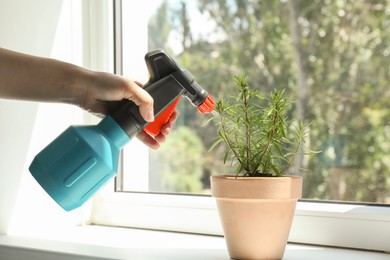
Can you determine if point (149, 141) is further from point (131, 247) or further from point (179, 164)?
point (179, 164)

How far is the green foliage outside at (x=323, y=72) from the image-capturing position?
1134mm

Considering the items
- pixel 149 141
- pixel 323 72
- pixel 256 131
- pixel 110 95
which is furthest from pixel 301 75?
pixel 110 95

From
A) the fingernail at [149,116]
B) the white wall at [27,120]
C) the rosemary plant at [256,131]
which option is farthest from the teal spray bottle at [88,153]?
the white wall at [27,120]

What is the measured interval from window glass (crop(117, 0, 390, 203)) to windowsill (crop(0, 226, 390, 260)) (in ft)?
0.44

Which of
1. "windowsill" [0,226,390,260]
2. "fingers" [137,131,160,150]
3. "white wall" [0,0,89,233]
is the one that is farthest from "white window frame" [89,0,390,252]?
"fingers" [137,131,160,150]

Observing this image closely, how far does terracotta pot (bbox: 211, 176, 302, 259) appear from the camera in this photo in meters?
0.97

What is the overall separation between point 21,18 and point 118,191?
43 cm

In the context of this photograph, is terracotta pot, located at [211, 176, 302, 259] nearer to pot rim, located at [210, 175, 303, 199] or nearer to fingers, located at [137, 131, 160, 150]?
pot rim, located at [210, 175, 303, 199]

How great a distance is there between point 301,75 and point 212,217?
0.33m

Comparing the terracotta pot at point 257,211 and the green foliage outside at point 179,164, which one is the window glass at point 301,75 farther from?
the terracotta pot at point 257,211

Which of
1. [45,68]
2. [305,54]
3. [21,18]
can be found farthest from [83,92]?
[305,54]

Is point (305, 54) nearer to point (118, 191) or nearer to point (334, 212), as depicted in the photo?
point (334, 212)

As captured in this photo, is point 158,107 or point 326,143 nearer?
point 158,107

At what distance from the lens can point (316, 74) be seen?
1.21 m
